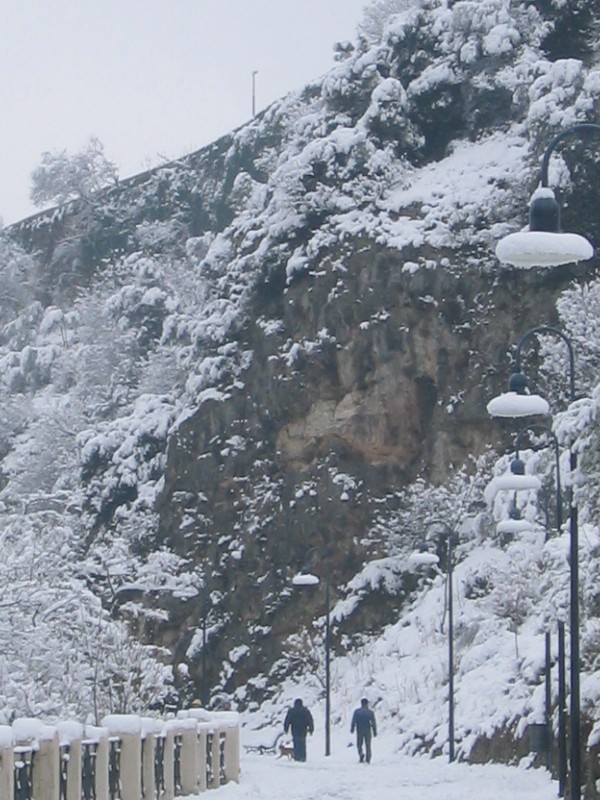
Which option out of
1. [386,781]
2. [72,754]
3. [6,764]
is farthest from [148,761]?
[386,781]

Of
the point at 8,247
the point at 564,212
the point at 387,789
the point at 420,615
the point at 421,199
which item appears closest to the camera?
the point at 387,789

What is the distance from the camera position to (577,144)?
2232 inches

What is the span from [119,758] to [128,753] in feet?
0.45

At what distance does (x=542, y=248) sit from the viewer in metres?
14.7

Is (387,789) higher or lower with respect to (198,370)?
lower

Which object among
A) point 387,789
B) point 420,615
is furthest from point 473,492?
point 387,789

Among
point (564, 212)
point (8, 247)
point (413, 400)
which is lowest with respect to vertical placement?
point (413, 400)

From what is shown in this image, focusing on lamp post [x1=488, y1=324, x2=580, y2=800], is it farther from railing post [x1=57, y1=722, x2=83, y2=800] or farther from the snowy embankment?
railing post [x1=57, y1=722, x2=83, y2=800]

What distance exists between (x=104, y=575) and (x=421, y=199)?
17568 mm

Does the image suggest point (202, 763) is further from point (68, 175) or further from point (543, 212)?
point (68, 175)

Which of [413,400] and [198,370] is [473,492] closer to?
[413,400]

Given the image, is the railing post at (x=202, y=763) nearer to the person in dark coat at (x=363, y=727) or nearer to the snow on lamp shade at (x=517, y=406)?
the person in dark coat at (x=363, y=727)

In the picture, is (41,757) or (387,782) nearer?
(41,757)

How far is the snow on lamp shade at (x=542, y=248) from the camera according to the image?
48.2ft
